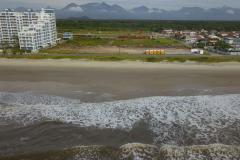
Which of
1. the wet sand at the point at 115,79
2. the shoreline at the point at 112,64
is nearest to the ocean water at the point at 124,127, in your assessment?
the wet sand at the point at 115,79

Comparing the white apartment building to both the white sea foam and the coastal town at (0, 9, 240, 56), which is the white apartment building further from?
the white sea foam

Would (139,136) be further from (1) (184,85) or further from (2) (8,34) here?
(2) (8,34)

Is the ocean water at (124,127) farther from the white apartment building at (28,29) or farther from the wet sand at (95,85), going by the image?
the white apartment building at (28,29)

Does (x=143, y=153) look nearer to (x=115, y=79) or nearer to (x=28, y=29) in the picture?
(x=115, y=79)

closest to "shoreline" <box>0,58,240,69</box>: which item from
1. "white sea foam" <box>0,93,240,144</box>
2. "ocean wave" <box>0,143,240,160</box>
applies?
"white sea foam" <box>0,93,240,144</box>

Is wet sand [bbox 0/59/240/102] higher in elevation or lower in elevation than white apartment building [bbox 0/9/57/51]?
lower

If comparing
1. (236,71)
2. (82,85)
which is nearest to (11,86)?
(82,85)

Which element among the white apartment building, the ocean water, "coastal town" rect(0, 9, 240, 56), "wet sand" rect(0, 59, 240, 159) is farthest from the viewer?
the white apartment building
